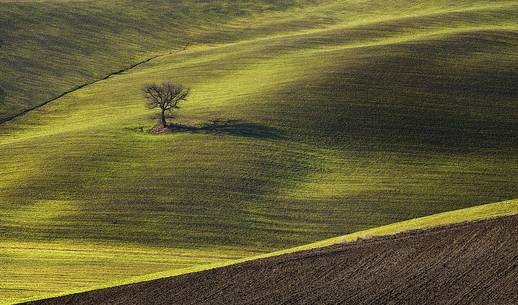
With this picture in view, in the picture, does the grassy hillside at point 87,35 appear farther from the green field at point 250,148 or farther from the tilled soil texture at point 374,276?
the tilled soil texture at point 374,276

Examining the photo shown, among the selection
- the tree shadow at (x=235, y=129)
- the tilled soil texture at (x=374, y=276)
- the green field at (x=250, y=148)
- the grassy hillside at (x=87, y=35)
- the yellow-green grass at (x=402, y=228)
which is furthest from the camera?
the grassy hillside at (x=87, y=35)

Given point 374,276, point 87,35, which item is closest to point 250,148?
point 374,276

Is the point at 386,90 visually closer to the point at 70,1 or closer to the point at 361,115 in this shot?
the point at 361,115

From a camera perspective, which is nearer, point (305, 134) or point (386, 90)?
point (305, 134)

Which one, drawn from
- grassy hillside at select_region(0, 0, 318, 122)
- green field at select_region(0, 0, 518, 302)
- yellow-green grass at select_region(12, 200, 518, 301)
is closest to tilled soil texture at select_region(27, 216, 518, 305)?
yellow-green grass at select_region(12, 200, 518, 301)

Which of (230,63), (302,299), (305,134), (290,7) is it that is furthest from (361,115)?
(290,7)

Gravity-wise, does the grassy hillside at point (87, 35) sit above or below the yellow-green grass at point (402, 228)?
above

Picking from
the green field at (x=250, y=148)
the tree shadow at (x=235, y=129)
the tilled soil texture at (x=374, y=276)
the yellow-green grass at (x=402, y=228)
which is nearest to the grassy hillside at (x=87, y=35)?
the green field at (x=250, y=148)

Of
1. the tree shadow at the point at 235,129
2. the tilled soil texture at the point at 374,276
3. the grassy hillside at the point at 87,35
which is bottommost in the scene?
the tilled soil texture at the point at 374,276
